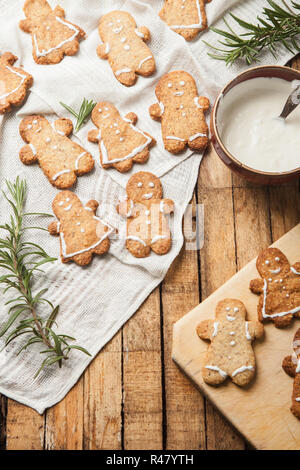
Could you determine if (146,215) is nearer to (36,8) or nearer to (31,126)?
(31,126)

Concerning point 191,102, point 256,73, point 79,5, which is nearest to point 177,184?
point 191,102

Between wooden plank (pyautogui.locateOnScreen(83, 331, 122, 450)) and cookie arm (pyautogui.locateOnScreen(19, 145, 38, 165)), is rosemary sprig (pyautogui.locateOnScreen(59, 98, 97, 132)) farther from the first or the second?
wooden plank (pyautogui.locateOnScreen(83, 331, 122, 450))

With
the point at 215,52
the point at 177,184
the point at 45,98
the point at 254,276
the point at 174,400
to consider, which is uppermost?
the point at 215,52

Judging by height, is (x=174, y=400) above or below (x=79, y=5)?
below

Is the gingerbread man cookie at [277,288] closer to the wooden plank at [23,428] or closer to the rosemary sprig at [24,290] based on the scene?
the rosemary sprig at [24,290]

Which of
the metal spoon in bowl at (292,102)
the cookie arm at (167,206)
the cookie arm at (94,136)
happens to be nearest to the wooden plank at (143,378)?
the cookie arm at (167,206)

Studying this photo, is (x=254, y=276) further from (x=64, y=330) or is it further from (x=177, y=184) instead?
(x=64, y=330)

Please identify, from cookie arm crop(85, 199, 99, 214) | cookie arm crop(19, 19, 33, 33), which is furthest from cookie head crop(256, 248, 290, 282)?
cookie arm crop(19, 19, 33, 33)
